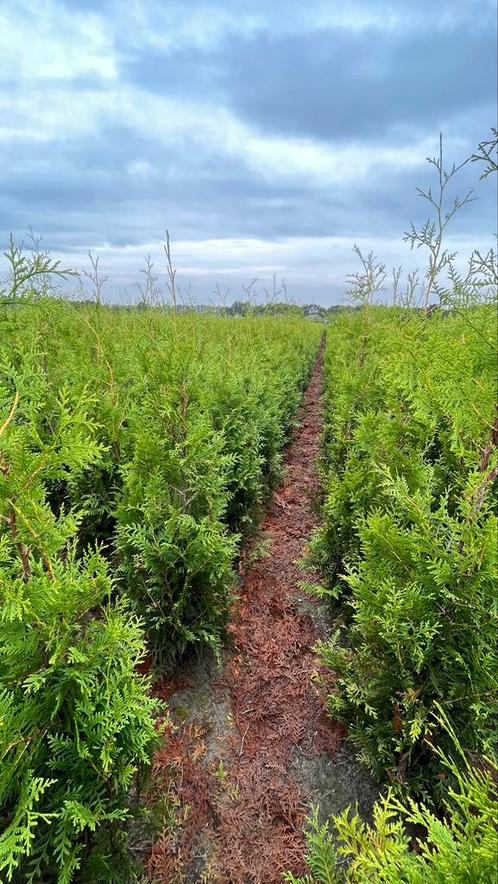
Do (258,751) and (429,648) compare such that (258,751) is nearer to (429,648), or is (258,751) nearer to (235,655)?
(235,655)

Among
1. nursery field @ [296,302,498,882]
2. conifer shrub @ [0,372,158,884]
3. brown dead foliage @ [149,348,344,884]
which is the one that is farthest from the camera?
brown dead foliage @ [149,348,344,884]

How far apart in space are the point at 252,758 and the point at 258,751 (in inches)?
2.5

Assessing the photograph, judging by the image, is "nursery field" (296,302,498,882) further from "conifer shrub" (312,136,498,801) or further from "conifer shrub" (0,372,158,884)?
"conifer shrub" (0,372,158,884)

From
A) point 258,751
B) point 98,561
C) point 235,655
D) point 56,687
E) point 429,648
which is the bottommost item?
point 258,751

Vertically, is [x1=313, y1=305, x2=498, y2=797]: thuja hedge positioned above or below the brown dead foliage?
above

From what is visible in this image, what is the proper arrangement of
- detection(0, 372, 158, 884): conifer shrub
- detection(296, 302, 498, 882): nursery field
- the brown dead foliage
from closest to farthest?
detection(0, 372, 158, 884): conifer shrub, detection(296, 302, 498, 882): nursery field, the brown dead foliage

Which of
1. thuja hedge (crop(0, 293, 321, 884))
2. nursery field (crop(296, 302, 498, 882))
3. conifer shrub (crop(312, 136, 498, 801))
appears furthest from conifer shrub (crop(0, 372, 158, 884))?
conifer shrub (crop(312, 136, 498, 801))

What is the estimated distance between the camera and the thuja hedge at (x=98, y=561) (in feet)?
5.16

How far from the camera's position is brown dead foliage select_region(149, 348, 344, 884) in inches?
86.2

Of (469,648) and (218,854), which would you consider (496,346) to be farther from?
(218,854)

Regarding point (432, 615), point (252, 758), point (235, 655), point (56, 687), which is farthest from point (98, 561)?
point (235, 655)

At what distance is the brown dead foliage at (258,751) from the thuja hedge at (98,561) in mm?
335

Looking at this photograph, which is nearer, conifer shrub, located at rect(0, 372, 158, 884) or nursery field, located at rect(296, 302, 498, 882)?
conifer shrub, located at rect(0, 372, 158, 884)

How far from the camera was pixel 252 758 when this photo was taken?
8.82ft
